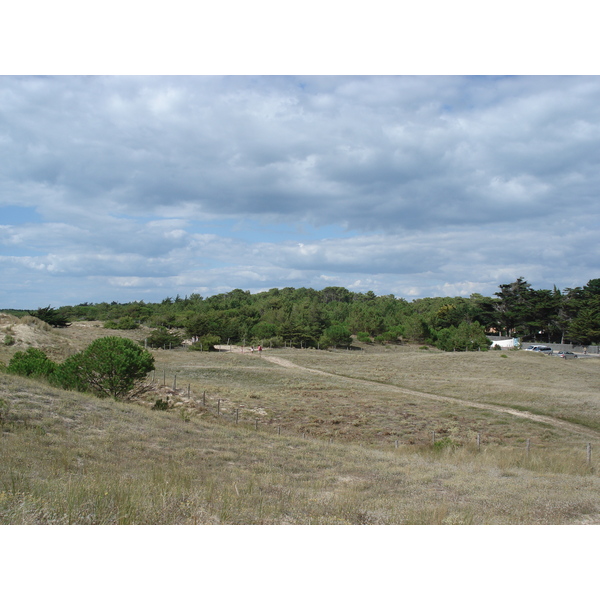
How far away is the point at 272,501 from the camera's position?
733 cm

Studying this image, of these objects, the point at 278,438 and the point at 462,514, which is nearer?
the point at 462,514

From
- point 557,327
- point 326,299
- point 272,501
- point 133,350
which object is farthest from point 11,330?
point 326,299

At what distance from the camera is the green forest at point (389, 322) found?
8619 cm

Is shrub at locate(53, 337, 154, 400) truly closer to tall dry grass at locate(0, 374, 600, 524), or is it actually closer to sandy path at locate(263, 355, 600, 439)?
tall dry grass at locate(0, 374, 600, 524)

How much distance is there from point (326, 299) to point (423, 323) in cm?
7040

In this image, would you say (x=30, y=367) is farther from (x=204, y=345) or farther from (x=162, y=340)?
(x=204, y=345)

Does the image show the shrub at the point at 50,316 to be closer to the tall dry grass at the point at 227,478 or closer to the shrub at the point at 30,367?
the shrub at the point at 30,367

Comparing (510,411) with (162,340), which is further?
(162,340)

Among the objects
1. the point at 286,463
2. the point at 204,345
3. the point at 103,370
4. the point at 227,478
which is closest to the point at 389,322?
the point at 204,345

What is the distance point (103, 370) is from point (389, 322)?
10672cm

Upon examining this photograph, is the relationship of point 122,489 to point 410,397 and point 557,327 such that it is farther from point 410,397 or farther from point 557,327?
point 557,327

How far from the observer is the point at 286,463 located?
1202 centimetres

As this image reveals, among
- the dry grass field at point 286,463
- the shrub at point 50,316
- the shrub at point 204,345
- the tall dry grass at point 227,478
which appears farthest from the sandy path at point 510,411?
the shrub at point 50,316

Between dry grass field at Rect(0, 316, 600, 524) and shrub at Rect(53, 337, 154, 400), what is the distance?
3.54 meters
